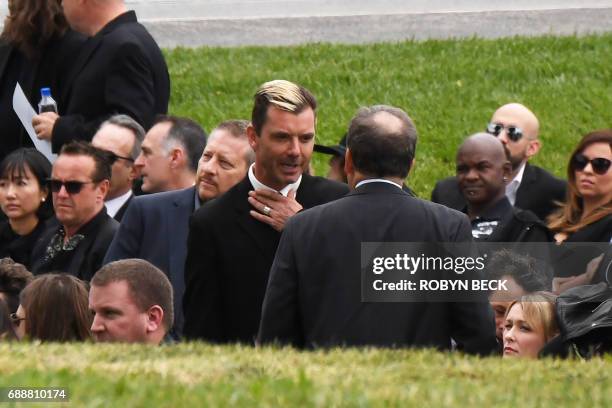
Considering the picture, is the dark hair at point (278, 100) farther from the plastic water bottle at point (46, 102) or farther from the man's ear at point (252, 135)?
the plastic water bottle at point (46, 102)

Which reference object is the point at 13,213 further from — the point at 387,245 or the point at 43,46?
the point at 387,245

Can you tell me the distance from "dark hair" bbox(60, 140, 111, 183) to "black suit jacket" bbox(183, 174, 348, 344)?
1.96 m

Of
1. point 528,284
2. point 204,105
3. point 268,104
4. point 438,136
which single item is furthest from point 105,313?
point 204,105

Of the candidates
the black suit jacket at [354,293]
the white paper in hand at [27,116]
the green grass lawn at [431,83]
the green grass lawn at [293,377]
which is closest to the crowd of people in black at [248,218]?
the black suit jacket at [354,293]

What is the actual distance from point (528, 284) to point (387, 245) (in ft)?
5.81

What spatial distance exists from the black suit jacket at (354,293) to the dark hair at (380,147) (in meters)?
0.18

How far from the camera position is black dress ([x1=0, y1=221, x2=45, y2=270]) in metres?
9.67

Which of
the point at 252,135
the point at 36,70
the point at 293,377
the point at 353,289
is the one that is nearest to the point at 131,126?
the point at 36,70

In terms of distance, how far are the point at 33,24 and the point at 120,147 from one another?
94 centimetres

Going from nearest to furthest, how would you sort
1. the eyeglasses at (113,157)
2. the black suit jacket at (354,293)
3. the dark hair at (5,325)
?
the black suit jacket at (354,293) < the dark hair at (5,325) < the eyeglasses at (113,157)

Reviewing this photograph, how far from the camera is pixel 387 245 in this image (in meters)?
6.53

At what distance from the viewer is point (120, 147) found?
31.5ft

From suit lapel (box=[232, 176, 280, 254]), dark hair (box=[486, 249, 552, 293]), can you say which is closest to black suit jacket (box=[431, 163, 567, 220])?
dark hair (box=[486, 249, 552, 293])

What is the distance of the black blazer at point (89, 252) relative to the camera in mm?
8781
